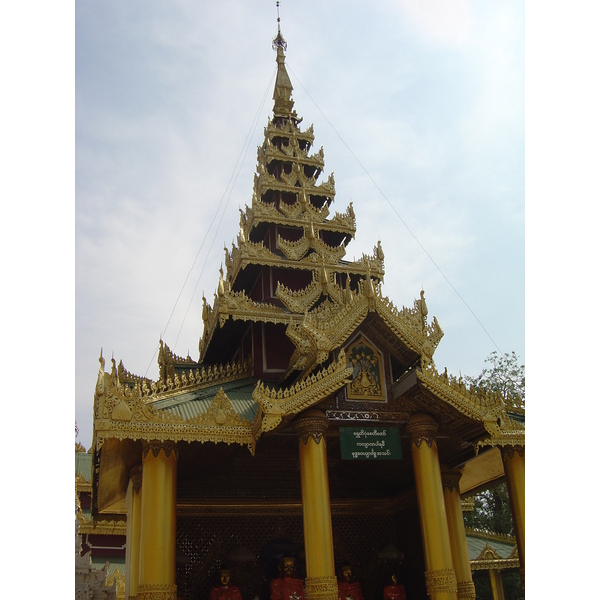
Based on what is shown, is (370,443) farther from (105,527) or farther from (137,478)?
(105,527)

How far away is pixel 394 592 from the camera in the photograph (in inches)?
591

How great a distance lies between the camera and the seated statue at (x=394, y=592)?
14945 mm

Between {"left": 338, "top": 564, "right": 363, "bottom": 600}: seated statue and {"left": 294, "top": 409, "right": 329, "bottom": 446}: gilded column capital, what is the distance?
14.7ft

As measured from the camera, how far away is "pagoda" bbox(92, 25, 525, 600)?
11.8 meters

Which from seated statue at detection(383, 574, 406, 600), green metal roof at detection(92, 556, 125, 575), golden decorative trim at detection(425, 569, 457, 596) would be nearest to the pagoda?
golden decorative trim at detection(425, 569, 457, 596)

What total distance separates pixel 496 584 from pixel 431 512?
40.3ft

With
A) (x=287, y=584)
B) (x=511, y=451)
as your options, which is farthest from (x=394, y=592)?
(x=511, y=451)

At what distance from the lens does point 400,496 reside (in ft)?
53.1

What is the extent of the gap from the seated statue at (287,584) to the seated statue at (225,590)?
84cm

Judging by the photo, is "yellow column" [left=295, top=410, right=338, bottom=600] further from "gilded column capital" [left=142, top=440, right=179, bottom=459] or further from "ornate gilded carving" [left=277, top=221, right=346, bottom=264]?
"ornate gilded carving" [left=277, top=221, right=346, bottom=264]

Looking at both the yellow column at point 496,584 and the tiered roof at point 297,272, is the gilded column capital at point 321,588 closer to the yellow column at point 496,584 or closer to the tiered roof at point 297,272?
the tiered roof at point 297,272

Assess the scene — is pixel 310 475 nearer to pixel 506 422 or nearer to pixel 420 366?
pixel 420 366

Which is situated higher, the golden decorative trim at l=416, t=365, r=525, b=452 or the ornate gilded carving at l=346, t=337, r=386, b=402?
the ornate gilded carving at l=346, t=337, r=386, b=402

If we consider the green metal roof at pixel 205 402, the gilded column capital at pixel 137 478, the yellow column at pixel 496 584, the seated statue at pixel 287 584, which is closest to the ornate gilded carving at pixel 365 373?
the green metal roof at pixel 205 402
